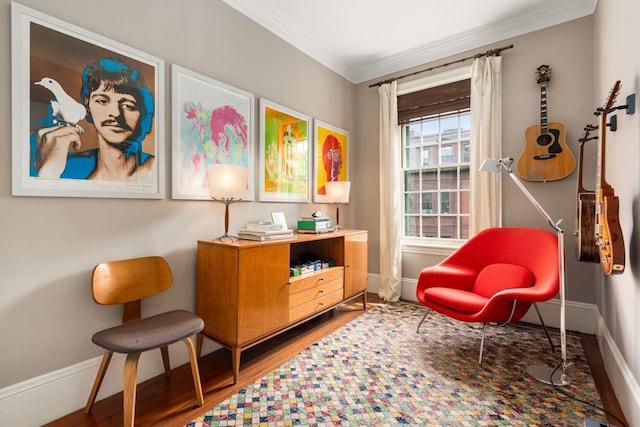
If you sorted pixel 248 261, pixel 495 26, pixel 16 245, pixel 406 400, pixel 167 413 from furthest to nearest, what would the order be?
pixel 495 26
pixel 248 261
pixel 406 400
pixel 167 413
pixel 16 245

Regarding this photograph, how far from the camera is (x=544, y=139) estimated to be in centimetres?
284

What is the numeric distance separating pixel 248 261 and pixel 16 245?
3.82 ft

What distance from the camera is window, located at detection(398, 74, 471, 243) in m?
3.48

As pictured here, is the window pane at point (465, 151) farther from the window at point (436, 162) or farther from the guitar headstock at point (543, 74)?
the guitar headstock at point (543, 74)

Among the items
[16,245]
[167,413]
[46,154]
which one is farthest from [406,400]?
[46,154]

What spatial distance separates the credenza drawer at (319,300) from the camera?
2477 mm

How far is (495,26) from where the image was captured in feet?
10.2

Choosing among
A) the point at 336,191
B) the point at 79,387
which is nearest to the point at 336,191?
the point at 336,191

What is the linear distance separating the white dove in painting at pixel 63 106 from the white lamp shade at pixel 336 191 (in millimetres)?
2184

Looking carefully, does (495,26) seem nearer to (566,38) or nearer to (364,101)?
(566,38)

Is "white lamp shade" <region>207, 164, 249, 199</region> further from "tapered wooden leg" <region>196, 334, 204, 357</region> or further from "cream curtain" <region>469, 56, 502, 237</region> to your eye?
"cream curtain" <region>469, 56, 502, 237</region>

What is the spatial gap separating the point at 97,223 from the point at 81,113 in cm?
63

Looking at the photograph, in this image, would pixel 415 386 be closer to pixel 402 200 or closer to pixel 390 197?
pixel 390 197

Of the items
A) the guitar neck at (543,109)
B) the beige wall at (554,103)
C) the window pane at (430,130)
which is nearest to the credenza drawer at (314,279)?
the beige wall at (554,103)
